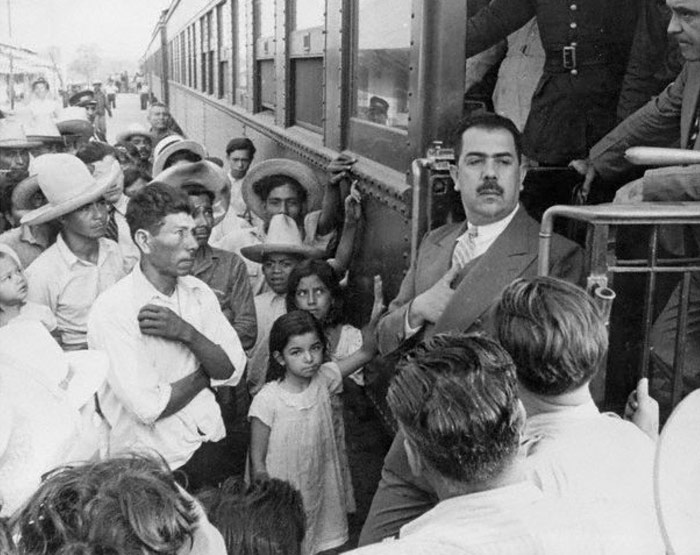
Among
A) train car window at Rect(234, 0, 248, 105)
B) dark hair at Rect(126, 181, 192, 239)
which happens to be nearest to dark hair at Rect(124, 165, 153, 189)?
train car window at Rect(234, 0, 248, 105)

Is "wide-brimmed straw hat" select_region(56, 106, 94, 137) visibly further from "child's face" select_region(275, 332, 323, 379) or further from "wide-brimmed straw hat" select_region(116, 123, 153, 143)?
"child's face" select_region(275, 332, 323, 379)

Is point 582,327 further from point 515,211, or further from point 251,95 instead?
point 251,95

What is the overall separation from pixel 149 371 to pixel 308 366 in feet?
2.15

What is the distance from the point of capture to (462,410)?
1.34m

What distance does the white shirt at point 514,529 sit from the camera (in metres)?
1.23

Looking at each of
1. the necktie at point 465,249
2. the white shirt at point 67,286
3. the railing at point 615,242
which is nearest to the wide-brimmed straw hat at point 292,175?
the white shirt at point 67,286

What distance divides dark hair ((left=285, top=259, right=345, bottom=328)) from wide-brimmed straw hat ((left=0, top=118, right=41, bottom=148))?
335 centimetres

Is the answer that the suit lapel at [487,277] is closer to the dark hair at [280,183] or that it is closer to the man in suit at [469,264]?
the man in suit at [469,264]

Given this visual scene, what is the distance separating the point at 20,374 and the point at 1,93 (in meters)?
20.4

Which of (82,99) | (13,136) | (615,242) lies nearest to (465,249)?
(615,242)

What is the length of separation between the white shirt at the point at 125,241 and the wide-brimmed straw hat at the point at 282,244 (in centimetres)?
56

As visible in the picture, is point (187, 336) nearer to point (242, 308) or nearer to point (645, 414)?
point (242, 308)

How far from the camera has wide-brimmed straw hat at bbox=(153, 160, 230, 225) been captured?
13.5 feet

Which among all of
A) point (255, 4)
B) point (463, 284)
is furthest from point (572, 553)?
point (255, 4)
